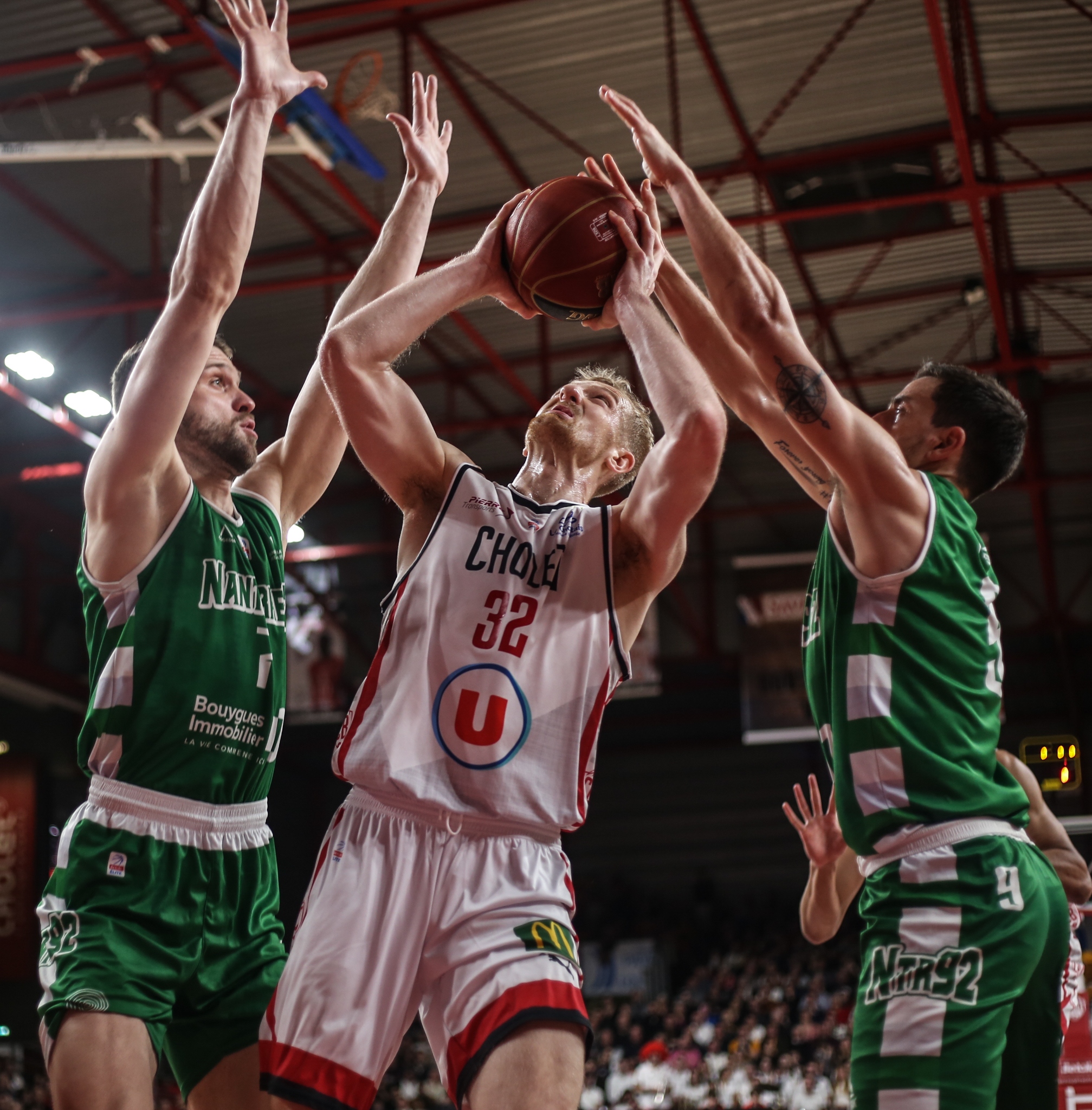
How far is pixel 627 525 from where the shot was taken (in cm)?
359

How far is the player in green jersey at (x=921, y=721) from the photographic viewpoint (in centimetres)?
300

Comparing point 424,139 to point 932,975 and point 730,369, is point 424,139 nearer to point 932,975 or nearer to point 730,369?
point 730,369

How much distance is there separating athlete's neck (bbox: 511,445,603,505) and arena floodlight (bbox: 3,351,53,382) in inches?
455

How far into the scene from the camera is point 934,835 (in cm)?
318

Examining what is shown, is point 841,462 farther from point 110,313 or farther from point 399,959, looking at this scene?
point 110,313

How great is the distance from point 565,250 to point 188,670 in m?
1.61

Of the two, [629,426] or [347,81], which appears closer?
[629,426]

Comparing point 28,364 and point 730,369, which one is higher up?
point 28,364

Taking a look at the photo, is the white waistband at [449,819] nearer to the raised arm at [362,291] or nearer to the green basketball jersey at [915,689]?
the green basketball jersey at [915,689]

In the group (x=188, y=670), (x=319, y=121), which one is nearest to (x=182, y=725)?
(x=188, y=670)

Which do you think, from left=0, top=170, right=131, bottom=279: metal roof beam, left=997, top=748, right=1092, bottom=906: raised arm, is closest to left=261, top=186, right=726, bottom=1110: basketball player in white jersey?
left=997, top=748, right=1092, bottom=906: raised arm

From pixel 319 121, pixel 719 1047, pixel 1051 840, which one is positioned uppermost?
pixel 319 121

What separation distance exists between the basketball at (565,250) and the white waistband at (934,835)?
1.72 meters

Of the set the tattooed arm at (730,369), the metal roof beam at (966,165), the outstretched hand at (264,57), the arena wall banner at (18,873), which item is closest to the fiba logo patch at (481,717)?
the tattooed arm at (730,369)
